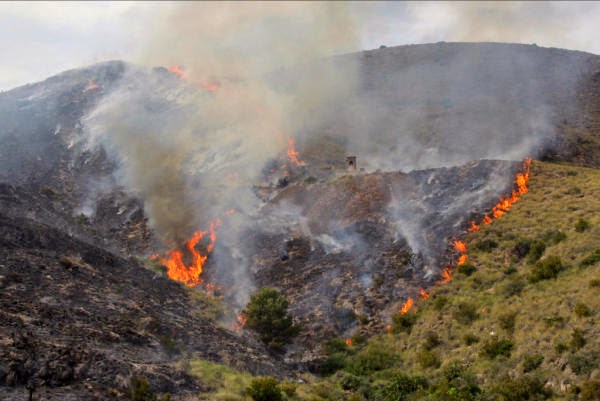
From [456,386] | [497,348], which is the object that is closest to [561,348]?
[497,348]

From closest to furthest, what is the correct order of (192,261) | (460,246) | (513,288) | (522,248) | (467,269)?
(513,288) < (522,248) < (467,269) < (460,246) < (192,261)

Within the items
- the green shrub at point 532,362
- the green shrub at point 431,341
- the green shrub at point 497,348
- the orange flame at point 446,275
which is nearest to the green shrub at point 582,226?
the orange flame at point 446,275

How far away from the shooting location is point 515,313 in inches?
1067

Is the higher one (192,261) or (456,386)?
(192,261)

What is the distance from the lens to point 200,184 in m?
63.9

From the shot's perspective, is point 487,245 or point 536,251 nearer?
point 536,251

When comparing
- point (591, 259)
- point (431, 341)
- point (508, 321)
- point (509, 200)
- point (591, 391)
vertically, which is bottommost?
point (591, 391)

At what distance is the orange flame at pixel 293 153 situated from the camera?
6674cm

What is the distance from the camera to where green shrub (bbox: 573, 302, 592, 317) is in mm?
23016

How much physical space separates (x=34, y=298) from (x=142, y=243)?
3014 cm

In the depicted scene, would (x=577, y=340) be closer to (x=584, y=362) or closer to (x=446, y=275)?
(x=584, y=362)

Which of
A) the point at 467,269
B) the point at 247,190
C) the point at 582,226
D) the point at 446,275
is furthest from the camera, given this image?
the point at 247,190

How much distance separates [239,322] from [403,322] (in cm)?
1204

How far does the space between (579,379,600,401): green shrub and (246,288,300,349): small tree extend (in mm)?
19476
